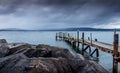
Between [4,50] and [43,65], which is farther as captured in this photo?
[4,50]

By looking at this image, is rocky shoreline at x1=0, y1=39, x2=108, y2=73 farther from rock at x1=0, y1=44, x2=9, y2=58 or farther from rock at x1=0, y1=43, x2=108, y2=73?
rock at x1=0, y1=44, x2=9, y2=58

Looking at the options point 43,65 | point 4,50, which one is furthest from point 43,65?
point 4,50

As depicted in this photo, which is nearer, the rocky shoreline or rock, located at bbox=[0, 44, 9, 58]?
the rocky shoreline

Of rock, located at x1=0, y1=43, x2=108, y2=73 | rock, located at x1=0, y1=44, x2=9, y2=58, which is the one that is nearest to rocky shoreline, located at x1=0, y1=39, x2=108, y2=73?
rock, located at x1=0, y1=43, x2=108, y2=73

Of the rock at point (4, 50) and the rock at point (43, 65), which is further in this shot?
the rock at point (4, 50)

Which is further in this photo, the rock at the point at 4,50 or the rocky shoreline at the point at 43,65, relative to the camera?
the rock at the point at 4,50

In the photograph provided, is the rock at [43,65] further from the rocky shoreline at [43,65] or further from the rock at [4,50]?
the rock at [4,50]

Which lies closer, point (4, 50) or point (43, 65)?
point (43, 65)

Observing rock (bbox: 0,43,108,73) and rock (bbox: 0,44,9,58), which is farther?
rock (bbox: 0,44,9,58)

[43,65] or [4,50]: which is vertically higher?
[4,50]

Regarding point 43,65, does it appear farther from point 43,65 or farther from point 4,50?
point 4,50

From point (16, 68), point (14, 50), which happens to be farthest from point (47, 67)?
point (14, 50)

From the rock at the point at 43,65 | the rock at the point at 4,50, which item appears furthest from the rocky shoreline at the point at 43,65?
the rock at the point at 4,50

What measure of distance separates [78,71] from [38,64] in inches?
90.5
